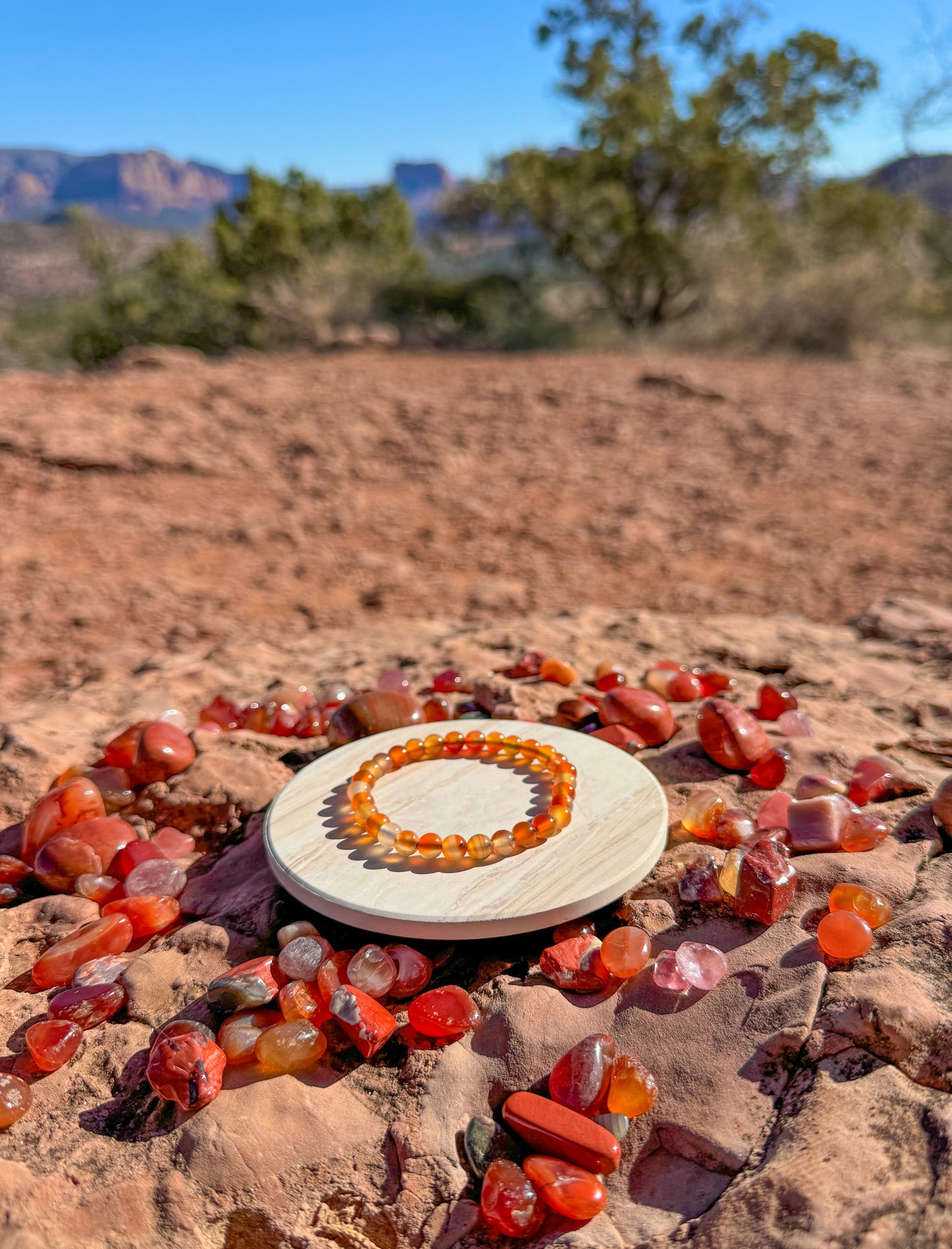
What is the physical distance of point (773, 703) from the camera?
2.26 m

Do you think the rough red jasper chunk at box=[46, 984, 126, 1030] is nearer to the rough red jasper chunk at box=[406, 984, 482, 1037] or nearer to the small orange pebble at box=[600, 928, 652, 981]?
the rough red jasper chunk at box=[406, 984, 482, 1037]

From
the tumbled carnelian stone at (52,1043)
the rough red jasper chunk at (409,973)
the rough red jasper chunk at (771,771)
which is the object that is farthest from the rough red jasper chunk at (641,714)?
the tumbled carnelian stone at (52,1043)

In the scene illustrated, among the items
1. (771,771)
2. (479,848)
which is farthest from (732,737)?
(479,848)

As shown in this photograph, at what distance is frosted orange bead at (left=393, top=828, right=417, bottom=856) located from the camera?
1.61 m

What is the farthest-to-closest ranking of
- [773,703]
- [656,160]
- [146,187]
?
1. [146,187]
2. [656,160]
3. [773,703]

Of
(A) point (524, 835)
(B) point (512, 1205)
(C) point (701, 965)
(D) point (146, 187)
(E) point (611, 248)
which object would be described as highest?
(D) point (146, 187)

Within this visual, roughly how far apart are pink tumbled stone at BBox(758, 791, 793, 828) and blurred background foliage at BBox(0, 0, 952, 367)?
25.5 ft

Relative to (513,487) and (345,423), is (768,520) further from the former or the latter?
(345,423)

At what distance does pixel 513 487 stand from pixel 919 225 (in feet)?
45.8

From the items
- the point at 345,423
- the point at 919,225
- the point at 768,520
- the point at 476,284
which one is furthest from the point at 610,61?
the point at 768,520

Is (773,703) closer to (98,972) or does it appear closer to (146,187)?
(98,972)

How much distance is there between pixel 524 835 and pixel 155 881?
82 cm

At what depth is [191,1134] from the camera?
1.23 m

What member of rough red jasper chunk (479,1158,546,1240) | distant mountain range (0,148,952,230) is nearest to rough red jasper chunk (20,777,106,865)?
rough red jasper chunk (479,1158,546,1240)
